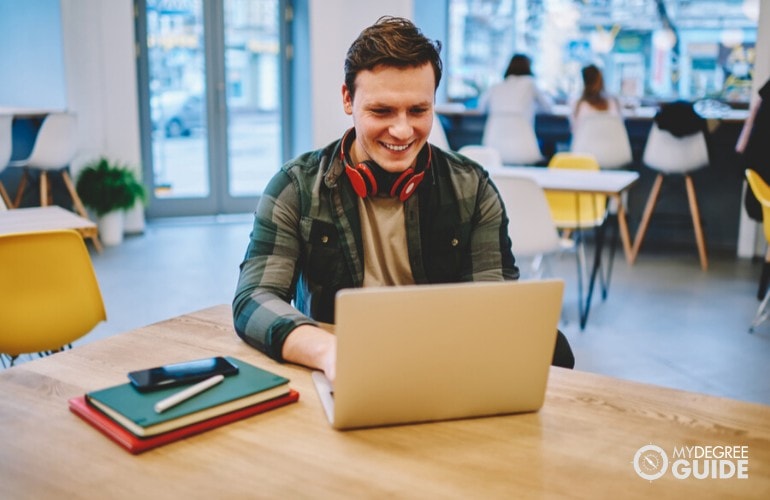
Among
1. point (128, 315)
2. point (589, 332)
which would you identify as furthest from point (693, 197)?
point (128, 315)

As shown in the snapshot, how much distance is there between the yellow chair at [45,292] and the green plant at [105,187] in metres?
4.04

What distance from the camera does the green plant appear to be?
6.33 metres

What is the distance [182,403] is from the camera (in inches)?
48.5

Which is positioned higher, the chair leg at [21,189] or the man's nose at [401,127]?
the man's nose at [401,127]

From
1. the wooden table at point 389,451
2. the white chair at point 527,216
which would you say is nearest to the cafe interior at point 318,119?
the white chair at point 527,216

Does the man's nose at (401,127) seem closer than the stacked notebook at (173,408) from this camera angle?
No

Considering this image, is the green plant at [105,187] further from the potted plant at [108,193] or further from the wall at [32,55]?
the wall at [32,55]

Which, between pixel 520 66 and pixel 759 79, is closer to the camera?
pixel 759 79

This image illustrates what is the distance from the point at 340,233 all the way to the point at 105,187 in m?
4.98

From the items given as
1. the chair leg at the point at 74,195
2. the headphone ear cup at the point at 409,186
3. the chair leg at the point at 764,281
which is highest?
the headphone ear cup at the point at 409,186

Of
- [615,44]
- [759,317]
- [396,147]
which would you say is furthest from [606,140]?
[396,147]

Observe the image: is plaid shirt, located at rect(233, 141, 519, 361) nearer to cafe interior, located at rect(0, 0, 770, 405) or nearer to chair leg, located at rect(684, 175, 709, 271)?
cafe interior, located at rect(0, 0, 770, 405)

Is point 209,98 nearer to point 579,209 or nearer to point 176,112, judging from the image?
point 176,112

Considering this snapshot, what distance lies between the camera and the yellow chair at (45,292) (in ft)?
7.83
